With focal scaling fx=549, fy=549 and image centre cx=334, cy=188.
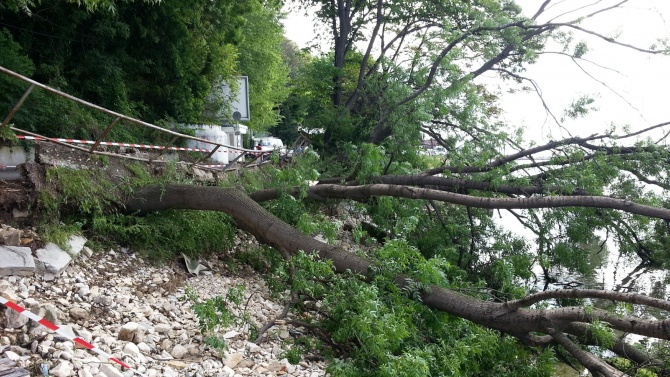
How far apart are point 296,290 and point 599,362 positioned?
3421 mm

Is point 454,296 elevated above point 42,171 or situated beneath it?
elevated above

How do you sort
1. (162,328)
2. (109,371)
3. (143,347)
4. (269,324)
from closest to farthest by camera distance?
1. (109,371)
2. (143,347)
3. (162,328)
4. (269,324)

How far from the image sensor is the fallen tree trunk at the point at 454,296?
5.48 meters

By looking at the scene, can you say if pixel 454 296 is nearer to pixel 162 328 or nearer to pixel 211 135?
pixel 162 328

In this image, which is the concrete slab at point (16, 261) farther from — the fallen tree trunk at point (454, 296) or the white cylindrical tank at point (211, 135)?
the white cylindrical tank at point (211, 135)

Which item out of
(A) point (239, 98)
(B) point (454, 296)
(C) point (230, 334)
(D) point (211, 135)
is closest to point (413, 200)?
(B) point (454, 296)

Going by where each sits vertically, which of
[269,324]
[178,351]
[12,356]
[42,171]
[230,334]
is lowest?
[12,356]

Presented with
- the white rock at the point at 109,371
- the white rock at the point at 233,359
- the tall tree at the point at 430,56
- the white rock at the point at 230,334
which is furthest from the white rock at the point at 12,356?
the tall tree at the point at 430,56

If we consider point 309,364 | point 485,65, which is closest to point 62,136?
point 309,364

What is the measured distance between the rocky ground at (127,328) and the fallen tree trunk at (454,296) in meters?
0.99

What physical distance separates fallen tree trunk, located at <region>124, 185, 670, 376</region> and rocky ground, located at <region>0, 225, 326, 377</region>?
992mm

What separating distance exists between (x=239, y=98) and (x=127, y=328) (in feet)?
45.2

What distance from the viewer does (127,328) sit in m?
5.28

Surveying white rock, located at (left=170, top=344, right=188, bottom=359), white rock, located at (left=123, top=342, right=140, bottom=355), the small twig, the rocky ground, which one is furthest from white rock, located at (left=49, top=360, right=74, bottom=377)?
the small twig
